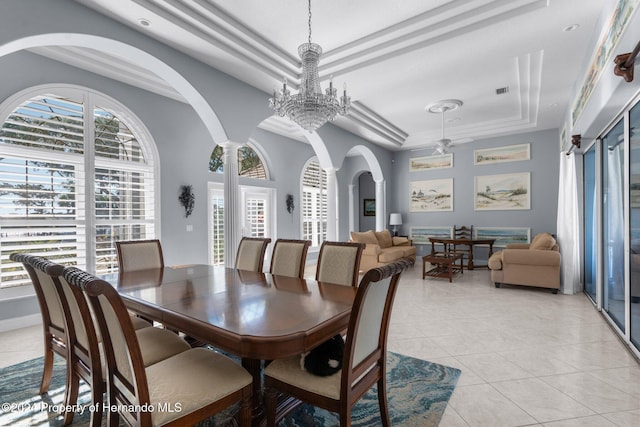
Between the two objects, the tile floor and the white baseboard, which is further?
the white baseboard

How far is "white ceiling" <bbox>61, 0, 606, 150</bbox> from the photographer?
2842 millimetres

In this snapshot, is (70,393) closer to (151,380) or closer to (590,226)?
(151,380)

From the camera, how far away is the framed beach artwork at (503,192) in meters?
6.80

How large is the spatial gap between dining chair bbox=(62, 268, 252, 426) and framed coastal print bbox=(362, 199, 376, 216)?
9028 mm

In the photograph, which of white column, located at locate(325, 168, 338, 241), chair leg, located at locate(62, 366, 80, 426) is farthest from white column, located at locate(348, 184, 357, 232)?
chair leg, located at locate(62, 366, 80, 426)

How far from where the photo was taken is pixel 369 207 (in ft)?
33.8

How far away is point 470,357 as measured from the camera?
2.58 meters

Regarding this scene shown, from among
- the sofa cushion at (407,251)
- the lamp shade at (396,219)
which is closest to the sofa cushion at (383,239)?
the sofa cushion at (407,251)

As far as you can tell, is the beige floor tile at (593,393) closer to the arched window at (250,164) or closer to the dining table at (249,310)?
the dining table at (249,310)

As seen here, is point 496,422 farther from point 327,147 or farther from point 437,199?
point 437,199

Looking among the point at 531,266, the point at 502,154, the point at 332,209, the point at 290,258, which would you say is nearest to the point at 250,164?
the point at 332,209

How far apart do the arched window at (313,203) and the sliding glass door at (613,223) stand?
17.6ft

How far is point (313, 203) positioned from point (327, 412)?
6206mm

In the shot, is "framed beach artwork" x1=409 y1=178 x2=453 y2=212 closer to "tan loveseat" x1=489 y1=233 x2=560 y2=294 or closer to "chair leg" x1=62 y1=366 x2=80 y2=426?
"tan loveseat" x1=489 y1=233 x2=560 y2=294
